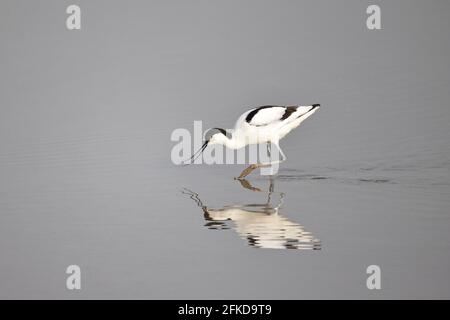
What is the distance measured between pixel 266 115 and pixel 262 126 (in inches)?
9.2

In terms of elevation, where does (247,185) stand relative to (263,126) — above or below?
below

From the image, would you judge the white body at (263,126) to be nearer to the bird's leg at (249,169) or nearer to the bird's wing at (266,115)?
the bird's wing at (266,115)

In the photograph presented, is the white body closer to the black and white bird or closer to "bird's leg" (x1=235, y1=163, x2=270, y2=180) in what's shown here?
the black and white bird

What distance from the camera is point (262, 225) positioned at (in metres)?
10.8

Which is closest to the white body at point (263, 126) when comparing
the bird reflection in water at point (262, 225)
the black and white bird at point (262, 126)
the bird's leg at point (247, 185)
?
the black and white bird at point (262, 126)

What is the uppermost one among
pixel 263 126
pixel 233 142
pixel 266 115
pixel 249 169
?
pixel 266 115

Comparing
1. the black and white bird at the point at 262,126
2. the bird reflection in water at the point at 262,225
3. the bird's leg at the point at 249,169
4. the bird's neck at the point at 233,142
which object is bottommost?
the bird reflection in water at the point at 262,225

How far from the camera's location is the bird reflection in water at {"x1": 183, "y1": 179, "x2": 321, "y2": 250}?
992 cm

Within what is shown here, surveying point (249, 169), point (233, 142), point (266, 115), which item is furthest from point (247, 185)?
point (266, 115)

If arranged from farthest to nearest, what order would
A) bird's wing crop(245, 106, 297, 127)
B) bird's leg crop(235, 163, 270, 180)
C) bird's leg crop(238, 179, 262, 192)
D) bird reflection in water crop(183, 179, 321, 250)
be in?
bird's wing crop(245, 106, 297, 127) → bird's leg crop(235, 163, 270, 180) → bird's leg crop(238, 179, 262, 192) → bird reflection in water crop(183, 179, 321, 250)

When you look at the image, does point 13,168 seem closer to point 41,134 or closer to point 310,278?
point 41,134

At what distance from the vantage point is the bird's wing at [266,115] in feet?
48.2

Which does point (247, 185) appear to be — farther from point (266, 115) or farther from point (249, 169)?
point (266, 115)

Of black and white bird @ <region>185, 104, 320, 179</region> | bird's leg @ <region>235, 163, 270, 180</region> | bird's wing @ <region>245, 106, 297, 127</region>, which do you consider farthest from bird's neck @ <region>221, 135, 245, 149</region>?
bird's leg @ <region>235, 163, 270, 180</region>
